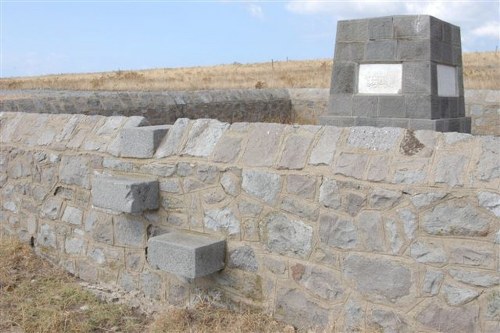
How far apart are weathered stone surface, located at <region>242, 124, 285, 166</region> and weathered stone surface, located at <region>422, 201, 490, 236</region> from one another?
1.17 meters

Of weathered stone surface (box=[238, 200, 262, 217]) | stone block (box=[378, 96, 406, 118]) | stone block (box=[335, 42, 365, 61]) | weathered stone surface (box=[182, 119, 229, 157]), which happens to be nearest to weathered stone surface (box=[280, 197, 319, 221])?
weathered stone surface (box=[238, 200, 262, 217])

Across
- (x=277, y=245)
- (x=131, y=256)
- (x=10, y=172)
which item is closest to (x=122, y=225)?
(x=131, y=256)

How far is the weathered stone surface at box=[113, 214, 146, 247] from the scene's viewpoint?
457cm

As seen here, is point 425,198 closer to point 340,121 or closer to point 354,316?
point 354,316

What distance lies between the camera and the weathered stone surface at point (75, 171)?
16.4 ft

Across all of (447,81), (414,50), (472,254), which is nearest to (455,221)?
(472,254)

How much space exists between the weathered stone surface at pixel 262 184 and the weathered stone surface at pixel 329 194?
340 millimetres

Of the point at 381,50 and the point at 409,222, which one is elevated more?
the point at 381,50

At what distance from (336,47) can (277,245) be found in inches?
206

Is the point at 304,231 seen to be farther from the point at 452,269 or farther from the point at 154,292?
the point at 154,292

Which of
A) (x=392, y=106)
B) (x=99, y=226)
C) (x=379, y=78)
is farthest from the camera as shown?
(x=379, y=78)

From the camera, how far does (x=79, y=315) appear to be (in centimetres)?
426

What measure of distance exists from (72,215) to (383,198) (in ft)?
10.3

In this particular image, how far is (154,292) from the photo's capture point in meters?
4.51
